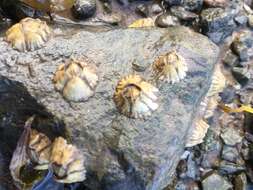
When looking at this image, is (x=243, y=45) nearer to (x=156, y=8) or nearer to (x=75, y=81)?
(x=156, y=8)

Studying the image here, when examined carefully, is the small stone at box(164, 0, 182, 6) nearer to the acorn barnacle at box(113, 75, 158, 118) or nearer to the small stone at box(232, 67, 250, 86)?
the small stone at box(232, 67, 250, 86)

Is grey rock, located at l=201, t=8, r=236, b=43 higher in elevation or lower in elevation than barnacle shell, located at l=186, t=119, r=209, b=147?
higher

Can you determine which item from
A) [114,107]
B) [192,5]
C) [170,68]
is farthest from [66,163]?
[192,5]

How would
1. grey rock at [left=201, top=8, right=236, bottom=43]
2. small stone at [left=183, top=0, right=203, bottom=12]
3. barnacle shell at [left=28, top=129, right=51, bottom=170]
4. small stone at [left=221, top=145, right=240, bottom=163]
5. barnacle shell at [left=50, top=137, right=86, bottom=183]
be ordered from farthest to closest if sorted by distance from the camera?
small stone at [left=183, top=0, right=203, bottom=12] < grey rock at [left=201, top=8, right=236, bottom=43] < small stone at [left=221, top=145, right=240, bottom=163] < barnacle shell at [left=28, top=129, right=51, bottom=170] < barnacle shell at [left=50, top=137, right=86, bottom=183]

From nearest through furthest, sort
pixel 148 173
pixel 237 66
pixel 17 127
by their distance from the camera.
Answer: pixel 148 173 → pixel 17 127 → pixel 237 66

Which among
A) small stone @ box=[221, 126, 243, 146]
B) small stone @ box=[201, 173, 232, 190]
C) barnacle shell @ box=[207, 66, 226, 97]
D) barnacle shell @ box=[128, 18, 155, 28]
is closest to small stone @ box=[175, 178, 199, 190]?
small stone @ box=[201, 173, 232, 190]

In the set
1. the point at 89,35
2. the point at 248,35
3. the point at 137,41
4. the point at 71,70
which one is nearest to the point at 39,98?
the point at 71,70

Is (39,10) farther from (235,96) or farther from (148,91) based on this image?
(235,96)
